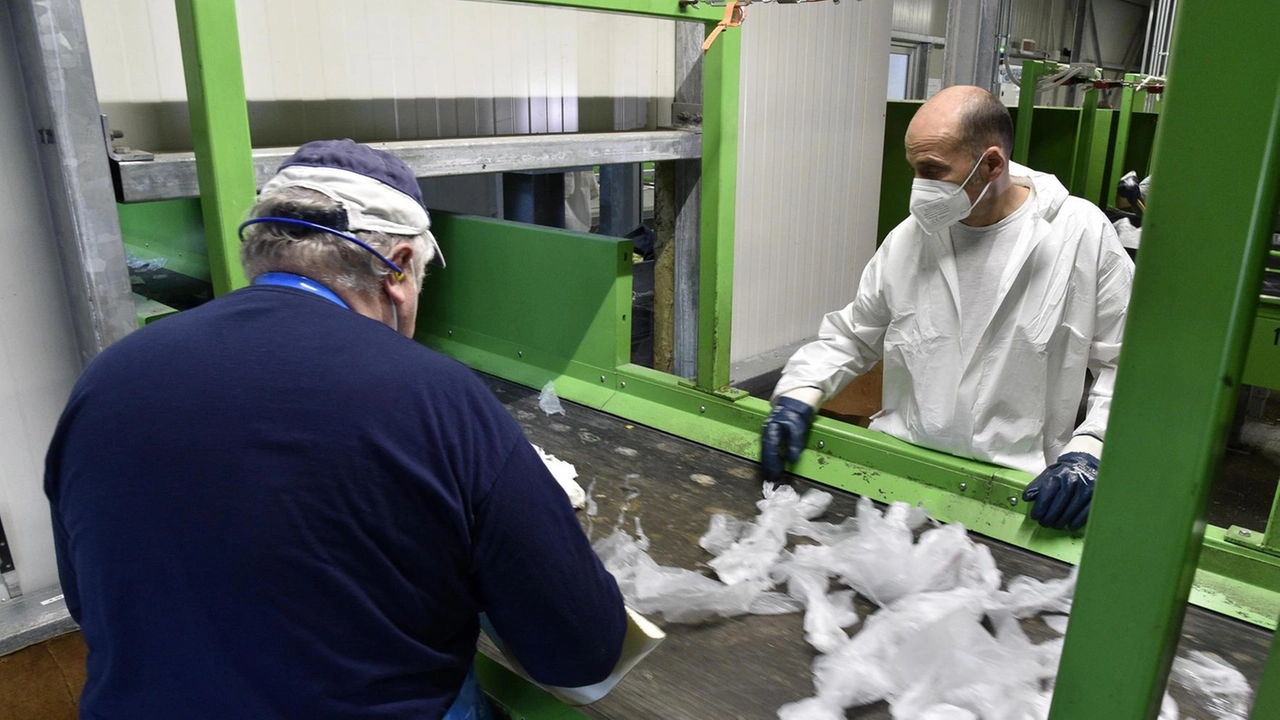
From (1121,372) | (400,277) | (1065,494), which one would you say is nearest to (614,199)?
(1065,494)

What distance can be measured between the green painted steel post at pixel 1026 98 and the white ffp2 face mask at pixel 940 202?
2.81m

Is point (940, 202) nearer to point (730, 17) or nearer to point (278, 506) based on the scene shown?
point (730, 17)

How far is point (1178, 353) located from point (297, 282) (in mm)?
849

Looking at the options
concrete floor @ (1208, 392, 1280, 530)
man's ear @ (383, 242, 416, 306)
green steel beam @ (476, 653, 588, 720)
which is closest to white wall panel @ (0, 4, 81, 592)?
man's ear @ (383, 242, 416, 306)

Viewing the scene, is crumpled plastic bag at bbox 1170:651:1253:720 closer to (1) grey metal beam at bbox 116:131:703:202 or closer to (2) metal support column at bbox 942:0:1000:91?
(1) grey metal beam at bbox 116:131:703:202

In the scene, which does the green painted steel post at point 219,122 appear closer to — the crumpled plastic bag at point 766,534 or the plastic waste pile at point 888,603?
the plastic waste pile at point 888,603

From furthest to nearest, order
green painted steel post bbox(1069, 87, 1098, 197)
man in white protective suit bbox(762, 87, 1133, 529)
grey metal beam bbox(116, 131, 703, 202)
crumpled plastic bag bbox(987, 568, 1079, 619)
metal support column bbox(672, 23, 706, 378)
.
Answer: green painted steel post bbox(1069, 87, 1098, 197) → metal support column bbox(672, 23, 706, 378) → man in white protective suit bbox(762, 87, 1133, 529) → grey metal beam bbox(116, 131, 703, 202) → crumpled plastic bag bbox(987, 568, 1079, 619)

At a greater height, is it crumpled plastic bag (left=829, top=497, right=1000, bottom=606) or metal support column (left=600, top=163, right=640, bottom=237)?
metal support column (left=600, top=163, right=640, bottom=237)

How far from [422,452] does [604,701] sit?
1.64 feet

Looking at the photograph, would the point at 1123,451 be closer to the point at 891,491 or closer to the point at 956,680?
the point at 956,680

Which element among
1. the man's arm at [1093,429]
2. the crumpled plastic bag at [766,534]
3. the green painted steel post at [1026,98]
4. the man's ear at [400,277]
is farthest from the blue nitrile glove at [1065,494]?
the green painted steel post at [1026,98]

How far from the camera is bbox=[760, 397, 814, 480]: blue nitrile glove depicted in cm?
179

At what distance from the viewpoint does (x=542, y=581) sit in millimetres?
970

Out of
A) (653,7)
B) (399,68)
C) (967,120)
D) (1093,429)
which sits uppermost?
(653,7)
